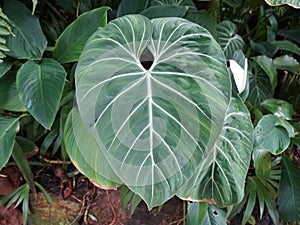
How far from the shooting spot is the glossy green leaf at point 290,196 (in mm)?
1247

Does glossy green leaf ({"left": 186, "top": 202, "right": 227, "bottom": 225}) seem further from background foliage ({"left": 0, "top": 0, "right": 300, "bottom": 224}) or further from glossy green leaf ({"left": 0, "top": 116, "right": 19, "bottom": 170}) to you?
glossy green leaf ({"left": 0, "top": 116, "right": 19, "bottom": 170})

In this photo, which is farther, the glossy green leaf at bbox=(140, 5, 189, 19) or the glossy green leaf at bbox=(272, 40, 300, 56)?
the glossy green leaf at bbox=(272, 40, 300, 56)

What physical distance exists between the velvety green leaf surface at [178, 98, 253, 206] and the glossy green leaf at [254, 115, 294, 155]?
124 mm

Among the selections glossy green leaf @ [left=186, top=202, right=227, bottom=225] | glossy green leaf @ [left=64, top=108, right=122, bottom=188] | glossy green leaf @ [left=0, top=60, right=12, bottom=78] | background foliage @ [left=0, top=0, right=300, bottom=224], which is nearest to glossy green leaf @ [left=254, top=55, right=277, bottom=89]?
background foliage @ [left=0, top=0, right=300, bottom=224]

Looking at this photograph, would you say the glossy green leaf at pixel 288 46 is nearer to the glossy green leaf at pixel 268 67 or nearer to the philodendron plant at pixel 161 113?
the glossy green leaf at pixel 268 67

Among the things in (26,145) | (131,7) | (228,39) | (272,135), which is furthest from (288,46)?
(26,145)

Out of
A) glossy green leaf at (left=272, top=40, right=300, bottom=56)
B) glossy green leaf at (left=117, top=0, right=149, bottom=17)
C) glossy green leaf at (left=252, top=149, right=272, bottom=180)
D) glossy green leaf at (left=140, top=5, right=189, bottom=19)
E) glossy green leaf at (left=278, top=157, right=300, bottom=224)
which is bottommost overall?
glossy green leaf at (left=278, top=157, right=300, bottom=224)

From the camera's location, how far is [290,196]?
126 centimetres

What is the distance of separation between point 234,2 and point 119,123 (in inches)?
30.4

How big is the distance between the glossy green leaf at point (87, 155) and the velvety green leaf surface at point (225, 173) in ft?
0.56

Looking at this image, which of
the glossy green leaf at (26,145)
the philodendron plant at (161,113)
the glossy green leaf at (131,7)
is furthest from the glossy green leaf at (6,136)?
the glossy green leaf at (131,7)

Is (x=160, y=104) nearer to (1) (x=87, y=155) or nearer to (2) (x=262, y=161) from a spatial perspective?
(1) (x=87, y=155)

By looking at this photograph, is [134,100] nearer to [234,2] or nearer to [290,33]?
[234,2]

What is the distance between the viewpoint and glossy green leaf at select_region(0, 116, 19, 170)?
112 cm
